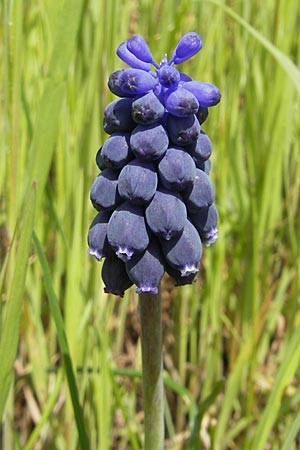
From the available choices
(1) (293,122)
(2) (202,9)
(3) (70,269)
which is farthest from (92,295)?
(2) (202,9)

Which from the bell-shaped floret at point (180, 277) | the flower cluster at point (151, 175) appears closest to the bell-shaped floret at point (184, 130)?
the flower cluster at point (151, 175)

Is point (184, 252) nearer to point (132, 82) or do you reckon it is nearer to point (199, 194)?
point (199, 194)

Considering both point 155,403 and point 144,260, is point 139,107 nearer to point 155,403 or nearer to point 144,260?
point 144,260

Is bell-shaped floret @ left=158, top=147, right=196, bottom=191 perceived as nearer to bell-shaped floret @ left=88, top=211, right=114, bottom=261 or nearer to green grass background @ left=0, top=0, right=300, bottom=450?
bell-shaped floret @ left=88, top=211, right=114, bottom=261

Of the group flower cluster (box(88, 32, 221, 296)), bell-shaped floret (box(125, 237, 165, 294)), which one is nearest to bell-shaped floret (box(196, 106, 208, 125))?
flower cluster (box(88, 32, 221, 296))

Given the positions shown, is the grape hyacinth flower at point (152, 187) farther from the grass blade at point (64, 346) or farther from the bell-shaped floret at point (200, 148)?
the grass blade at point (64, 346)

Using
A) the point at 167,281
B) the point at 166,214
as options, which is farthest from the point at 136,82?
the point at 167,281
